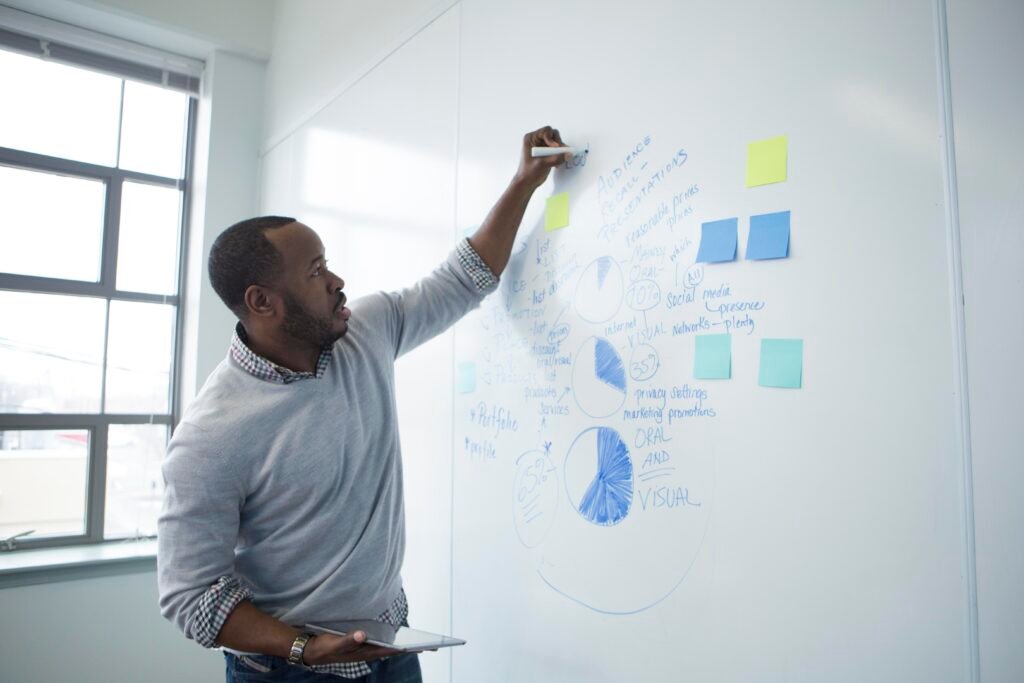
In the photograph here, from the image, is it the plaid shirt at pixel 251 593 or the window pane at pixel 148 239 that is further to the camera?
the window pane at pixel 148 239

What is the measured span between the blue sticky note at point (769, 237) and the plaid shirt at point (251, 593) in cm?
56

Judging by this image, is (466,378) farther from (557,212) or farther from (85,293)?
(85,293)

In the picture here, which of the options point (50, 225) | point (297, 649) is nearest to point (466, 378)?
point (297, 649)

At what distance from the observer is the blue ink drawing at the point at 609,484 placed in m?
1.15

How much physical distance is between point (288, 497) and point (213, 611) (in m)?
0.21

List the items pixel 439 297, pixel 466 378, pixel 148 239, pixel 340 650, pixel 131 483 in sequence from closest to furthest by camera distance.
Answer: pixel 340 650
pixel 439 297
pixel 466 378
pixel 131 483
pixel 148 239

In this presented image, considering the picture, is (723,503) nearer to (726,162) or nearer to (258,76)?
(726,162)

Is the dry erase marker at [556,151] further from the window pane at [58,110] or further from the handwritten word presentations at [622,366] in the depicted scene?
the window pane at [58,110]

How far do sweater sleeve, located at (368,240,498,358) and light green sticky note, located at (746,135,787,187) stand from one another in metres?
0.56

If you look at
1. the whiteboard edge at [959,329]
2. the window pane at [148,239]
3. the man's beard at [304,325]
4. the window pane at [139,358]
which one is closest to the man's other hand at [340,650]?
the man's beard at [304,325]

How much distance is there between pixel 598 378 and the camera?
122cm

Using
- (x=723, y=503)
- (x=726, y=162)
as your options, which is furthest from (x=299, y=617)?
(x=726, y=162)

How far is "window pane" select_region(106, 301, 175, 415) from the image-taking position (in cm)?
303

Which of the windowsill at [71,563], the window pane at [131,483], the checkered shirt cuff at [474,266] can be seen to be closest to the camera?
the checkered shirt cuff at [474,266]
